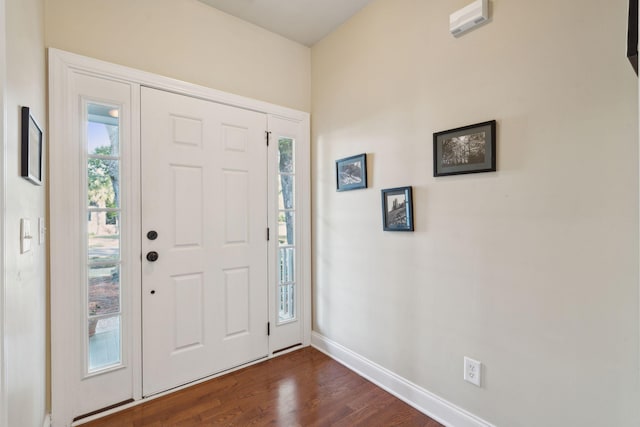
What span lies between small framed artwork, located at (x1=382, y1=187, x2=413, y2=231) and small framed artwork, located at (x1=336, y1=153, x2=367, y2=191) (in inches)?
10.0

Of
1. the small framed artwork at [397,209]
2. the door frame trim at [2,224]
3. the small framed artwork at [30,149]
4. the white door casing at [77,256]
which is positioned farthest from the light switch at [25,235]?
the small framed artwork at [397,209]

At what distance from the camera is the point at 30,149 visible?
4.10 feet

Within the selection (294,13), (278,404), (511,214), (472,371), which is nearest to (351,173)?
(511,214)

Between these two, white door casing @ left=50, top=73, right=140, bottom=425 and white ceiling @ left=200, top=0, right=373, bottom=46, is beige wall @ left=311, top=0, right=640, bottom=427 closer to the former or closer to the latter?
white ceiling @ left=200, top=0, right=373, bottom=46

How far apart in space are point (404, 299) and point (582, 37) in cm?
161

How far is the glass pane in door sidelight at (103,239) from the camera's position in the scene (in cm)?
185

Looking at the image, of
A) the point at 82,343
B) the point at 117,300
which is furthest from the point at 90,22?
the point at 82,343

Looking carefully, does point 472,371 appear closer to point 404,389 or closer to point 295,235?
point 404,389

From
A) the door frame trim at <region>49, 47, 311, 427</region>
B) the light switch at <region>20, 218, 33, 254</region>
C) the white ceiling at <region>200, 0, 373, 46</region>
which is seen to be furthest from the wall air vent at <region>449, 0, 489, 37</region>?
the light switch at <region>20, 218, 33, 254</region>

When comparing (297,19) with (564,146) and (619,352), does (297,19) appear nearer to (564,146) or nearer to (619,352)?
(564,146)

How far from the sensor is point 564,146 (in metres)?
1.34

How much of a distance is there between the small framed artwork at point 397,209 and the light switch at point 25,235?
1852mm

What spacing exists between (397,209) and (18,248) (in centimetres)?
187

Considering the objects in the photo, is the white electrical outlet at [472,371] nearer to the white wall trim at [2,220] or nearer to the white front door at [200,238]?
the white front door at [200,238]
